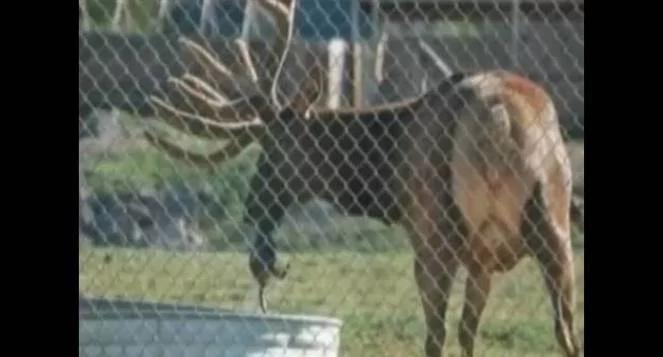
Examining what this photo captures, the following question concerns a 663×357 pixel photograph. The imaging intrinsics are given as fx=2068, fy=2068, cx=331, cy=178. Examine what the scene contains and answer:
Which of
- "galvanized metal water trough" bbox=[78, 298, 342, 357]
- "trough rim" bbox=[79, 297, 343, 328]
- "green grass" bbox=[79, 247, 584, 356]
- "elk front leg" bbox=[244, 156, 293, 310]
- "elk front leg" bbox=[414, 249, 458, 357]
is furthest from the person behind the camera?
"green grass" bbox=[79, 247, 584, 356]

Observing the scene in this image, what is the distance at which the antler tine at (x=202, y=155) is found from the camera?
703cm

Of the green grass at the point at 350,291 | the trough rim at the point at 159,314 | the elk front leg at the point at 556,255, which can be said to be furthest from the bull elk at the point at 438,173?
the trough rim at the point at 159,314

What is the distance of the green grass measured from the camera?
7.18 metres

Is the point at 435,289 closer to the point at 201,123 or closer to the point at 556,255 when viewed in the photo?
the point at 556,255

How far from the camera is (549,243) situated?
6395 millimetres

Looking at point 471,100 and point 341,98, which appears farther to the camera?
point 341,98

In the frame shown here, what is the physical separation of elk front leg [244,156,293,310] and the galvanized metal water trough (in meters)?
1.24

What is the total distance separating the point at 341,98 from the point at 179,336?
202 centimetres

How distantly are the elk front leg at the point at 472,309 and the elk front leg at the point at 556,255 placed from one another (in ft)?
0.90

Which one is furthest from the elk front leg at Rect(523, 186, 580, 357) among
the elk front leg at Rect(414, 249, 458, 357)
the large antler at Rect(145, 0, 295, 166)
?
the large antler at Rect(145, 0, 295, 166)

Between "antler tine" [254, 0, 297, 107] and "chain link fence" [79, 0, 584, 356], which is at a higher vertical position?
"antler tine" [254, 0, 297, 107]

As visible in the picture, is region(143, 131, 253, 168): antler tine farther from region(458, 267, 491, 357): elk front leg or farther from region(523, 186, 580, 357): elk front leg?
region(523, 186, 580, 357): elk front leg
